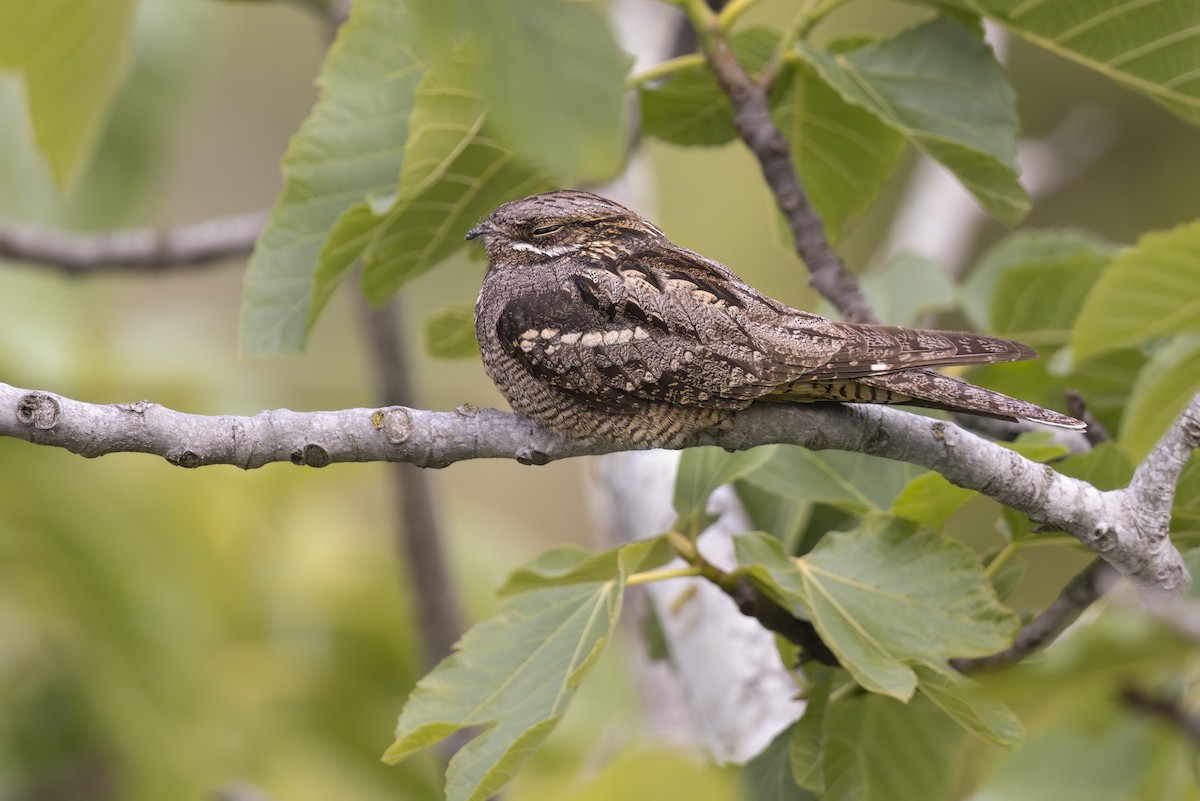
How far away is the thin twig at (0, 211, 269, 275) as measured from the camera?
326cm

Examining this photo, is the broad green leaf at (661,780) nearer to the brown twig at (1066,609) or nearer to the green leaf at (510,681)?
the green leaf at (510,681)

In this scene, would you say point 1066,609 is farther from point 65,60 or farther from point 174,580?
point 174,580

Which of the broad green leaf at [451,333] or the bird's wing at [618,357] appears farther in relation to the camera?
the broad green leaf at [451,333]

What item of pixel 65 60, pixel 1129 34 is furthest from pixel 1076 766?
pixel 65 60

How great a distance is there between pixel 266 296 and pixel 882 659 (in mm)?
1228

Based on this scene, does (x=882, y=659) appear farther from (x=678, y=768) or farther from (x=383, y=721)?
(x=383, y=721)

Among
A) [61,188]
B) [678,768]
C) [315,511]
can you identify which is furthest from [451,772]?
[315,511]

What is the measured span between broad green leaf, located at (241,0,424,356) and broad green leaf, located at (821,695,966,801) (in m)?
1.18

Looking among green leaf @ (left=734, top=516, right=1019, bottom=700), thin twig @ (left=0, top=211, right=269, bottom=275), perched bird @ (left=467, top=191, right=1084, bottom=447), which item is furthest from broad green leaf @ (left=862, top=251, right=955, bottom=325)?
thin twig @ (left=0, top=211, right=269, bottom=275)

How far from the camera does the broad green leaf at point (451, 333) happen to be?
225 centimetres

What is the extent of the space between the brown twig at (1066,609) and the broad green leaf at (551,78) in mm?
1451

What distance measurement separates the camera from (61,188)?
2.19 metres

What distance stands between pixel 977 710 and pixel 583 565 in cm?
61

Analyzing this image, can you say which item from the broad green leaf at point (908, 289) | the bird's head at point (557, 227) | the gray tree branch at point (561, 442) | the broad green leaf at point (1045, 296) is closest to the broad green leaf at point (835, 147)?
the broad green leaf at point (908, 289)
